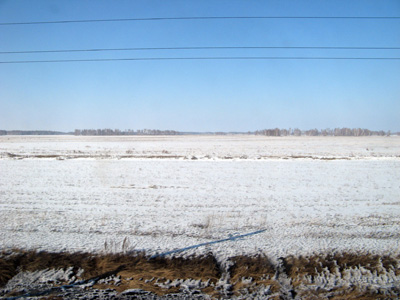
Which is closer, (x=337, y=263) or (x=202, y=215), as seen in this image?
(x=337, y=263)

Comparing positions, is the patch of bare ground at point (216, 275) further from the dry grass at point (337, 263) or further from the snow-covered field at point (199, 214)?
the snow-covered field at point (199, 214)

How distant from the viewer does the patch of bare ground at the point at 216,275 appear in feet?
13.2

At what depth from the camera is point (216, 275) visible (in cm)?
446

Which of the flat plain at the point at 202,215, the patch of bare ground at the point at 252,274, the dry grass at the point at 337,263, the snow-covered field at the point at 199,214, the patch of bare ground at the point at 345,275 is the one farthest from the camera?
the snow-covered field at the point at 199,214

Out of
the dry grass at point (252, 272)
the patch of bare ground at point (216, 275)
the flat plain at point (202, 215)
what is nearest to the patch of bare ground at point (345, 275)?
the patch of bare ground at point (216, 275)

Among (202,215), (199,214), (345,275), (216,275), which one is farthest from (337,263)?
(199,214)

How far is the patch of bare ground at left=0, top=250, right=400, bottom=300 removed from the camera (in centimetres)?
401

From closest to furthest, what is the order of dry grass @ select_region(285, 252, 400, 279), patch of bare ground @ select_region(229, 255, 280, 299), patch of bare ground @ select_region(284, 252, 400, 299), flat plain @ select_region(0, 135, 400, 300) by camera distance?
patch of bare ground @ select_region(284, 252, 400, 299)
patch of bare ground @ select_region(229, 255, 280, 299)
dry grass @ select_region(285, 252, 400, 279)
flat plain @ select_region(0, 135, 400, 300)

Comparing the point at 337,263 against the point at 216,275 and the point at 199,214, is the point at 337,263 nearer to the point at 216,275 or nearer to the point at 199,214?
the point at 216,275

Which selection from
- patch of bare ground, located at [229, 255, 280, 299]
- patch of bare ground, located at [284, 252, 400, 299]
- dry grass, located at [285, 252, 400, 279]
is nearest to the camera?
patch of bare ground, located at [284, 252, 400, 299]

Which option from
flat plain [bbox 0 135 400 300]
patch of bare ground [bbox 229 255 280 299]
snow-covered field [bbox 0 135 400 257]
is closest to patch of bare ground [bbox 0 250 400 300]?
patch of bare ground [bbox 229 255 280 299]

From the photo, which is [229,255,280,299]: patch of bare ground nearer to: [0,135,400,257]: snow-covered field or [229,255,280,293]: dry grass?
[229,255,280,293]: dry grass

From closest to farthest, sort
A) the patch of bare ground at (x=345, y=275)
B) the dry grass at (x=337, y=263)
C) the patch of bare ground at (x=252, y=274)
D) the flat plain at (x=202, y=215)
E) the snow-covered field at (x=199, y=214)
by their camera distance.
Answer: the patch of bare ground at (x=345, y=275), the patch of bare ground at (x=252, y=274), the dry grass at (x=337, y=263), the flat plain at (x=202, y=215), the snow-covered field at (x=199, y=214)

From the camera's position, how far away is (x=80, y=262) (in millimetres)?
4828
